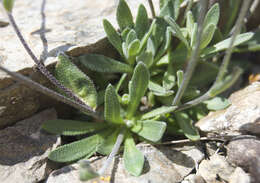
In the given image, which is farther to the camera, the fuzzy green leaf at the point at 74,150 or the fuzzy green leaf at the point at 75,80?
the fuzzy green leaf at the point at 75,80

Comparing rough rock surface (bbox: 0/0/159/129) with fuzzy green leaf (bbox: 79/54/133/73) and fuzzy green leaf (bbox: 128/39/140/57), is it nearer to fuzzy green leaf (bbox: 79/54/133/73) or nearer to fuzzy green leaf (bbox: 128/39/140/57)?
fuzzy green leaf (bbox: 79/54/133/73)

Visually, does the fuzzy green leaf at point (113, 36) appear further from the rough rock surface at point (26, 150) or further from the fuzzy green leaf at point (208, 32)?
the rough rock surface at point (26, 150)

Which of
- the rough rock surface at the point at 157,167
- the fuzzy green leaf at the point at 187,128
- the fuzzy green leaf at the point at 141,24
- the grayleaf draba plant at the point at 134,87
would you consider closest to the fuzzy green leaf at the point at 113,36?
the grayleaf draba plant at the point at 134,87

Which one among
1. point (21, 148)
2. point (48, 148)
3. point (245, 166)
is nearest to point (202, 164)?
point (245, 166)

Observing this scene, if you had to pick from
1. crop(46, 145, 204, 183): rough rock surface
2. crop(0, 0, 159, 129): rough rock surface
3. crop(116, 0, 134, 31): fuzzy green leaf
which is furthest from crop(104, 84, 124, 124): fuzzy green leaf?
crop(116, 0, 134, 31): fuzzy green leaf

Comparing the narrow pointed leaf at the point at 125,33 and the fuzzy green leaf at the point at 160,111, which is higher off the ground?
the narrow pointed leaf at the point at 125,33

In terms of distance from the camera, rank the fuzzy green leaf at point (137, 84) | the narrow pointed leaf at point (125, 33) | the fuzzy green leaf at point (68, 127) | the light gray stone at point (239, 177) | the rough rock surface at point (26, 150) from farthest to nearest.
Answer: the narrow pointed leaf at point (125, 33), the fuzzy green leaf at point (68, 127), the fuzzy green leaf at point (137, 84), the rough rock surface at point (26, 150), the light gray stone at point (239, 177)

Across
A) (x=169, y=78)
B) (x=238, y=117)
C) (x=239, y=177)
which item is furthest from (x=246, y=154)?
(x=169, y=78)
